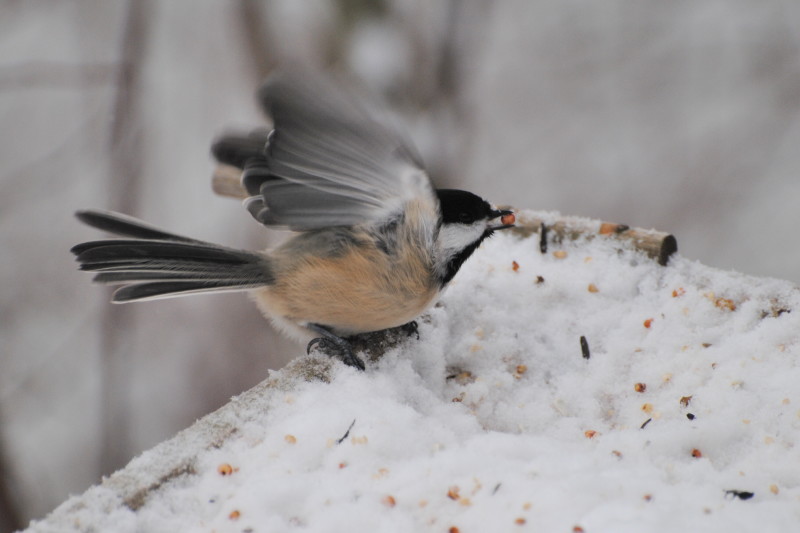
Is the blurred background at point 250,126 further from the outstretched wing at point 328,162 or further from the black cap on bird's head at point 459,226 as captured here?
the outstretched wing at point 328,162

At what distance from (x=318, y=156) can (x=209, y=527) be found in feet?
2.39

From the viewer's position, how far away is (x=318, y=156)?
1530 mm

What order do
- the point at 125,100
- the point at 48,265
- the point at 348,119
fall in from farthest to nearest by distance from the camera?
the point at 48,265
the point at 125,100
the point at 348,119

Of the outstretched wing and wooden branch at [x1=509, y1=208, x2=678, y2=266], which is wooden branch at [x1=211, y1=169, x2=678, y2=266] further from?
the outstretched wing

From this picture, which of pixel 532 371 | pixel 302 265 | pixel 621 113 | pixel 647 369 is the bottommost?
pixel 302 265

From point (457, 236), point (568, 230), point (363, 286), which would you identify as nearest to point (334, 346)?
point (363, 286)

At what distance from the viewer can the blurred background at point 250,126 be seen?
3.74 meters

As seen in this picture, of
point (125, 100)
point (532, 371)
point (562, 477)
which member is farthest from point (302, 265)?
point (125, 100)

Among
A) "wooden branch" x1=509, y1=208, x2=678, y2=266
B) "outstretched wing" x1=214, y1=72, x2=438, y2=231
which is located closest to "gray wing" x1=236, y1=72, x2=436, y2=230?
"outstretched wing" x1=214, y1=72, x2=438, y2=231

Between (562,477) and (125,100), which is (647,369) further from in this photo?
(125,100)

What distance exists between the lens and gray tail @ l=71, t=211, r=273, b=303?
1721mm

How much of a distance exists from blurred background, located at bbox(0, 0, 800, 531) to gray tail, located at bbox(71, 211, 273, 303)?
178 cm

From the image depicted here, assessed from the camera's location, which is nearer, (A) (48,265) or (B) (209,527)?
(B) (209,527)

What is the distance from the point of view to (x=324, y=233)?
1.90 m
